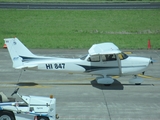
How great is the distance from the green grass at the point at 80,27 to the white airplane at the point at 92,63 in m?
11.6

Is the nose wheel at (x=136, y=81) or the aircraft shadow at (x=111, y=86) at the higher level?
the nose wheel at (x=136, y=81)

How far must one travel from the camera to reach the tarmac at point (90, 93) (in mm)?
17781

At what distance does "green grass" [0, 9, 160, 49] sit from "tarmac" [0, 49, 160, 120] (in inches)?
336

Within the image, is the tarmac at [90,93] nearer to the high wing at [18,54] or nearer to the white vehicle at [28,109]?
the high wing at [18,54]

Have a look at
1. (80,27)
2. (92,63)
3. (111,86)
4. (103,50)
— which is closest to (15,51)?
(92,63)

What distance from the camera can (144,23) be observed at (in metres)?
46.2

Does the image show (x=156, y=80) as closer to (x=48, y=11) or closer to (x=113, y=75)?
(x=113, y=75)

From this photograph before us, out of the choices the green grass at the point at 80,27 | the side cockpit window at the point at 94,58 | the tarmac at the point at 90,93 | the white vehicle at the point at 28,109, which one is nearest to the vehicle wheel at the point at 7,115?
the white vehicle at the point at 28,109

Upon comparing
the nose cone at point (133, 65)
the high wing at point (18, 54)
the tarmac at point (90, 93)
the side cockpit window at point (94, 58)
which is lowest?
the tarmac at point (90, 93)

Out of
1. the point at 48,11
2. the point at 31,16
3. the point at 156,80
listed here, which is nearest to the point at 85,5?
the point at 48,11

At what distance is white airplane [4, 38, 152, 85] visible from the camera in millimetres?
22344

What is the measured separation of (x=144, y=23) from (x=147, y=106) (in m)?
28.0

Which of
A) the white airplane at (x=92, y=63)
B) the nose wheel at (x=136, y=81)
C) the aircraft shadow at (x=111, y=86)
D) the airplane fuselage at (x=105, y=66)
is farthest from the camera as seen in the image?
the nose wheel at (x=136, y=81)

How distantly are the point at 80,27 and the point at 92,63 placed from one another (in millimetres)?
21410
